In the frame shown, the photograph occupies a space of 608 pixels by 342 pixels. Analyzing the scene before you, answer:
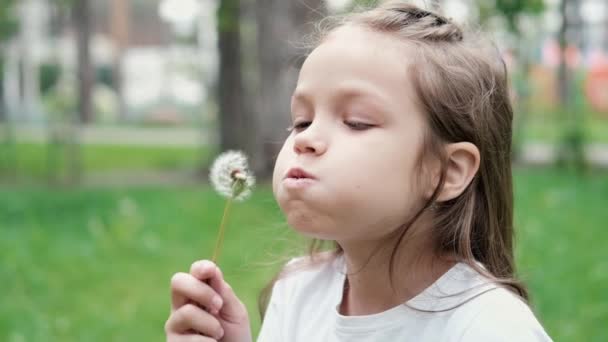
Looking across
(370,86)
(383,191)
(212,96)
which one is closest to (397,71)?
(370,86)

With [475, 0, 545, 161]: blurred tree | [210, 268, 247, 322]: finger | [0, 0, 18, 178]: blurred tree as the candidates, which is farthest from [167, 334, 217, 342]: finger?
[0, 0, 18, 178]: blurred tree

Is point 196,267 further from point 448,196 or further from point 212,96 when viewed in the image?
point 212,96

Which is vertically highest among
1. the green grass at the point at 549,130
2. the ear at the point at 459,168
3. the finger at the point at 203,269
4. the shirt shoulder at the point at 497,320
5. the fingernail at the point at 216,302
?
the ear at the point at 459,168

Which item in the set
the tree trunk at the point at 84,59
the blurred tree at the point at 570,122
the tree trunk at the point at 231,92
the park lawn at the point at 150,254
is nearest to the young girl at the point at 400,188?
the park lawn at the point at 150,254

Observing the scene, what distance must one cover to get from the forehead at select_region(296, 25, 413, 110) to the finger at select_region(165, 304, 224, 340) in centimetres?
39

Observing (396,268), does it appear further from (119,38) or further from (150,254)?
(119,38)

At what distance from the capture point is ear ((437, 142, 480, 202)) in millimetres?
1505

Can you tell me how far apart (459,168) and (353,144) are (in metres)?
0.24

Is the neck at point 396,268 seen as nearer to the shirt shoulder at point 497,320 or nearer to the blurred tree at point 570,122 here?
the shirt shoulder at point 497,320

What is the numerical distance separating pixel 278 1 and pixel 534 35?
17.9ft

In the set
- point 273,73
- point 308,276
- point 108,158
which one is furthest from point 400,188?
point 108,158

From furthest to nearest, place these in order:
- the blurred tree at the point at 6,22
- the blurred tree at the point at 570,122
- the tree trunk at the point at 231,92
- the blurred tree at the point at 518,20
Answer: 1. the blurred tree at the point at 6,22
2. the tree trunk at the point at 231,92
3. the blurred tree at the point at 570,122
4. the blurred tree at the point at 518,20

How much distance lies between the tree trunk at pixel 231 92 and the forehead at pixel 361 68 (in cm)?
867

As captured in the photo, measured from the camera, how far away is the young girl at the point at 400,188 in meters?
1.38
